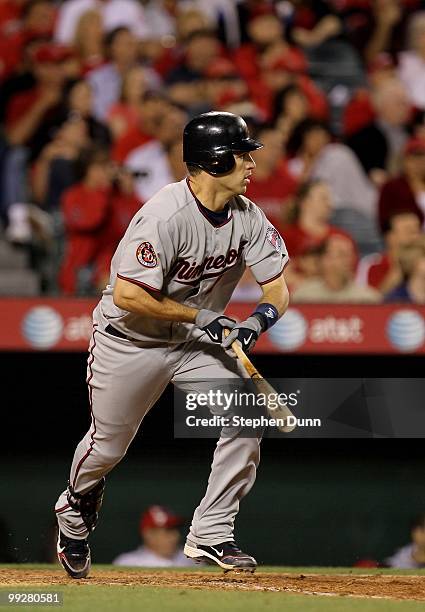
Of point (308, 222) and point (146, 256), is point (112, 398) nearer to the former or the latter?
point (146, 256)

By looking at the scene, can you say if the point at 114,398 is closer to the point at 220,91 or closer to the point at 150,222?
the point at 150,222

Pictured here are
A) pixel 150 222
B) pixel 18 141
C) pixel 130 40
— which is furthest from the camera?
pixel 130 40

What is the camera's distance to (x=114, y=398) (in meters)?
4.61

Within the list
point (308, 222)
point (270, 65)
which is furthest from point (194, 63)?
point (308, 222)

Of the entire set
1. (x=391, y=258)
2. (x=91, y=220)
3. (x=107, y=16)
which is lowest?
(x=391, y=258)

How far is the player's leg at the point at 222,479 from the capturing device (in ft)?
15.1

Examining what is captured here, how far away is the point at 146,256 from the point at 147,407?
691mm

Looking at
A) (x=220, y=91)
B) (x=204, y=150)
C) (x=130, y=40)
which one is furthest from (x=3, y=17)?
(x=204, y=150)

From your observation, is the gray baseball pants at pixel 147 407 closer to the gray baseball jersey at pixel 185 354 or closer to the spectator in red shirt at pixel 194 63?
the gray baseball jersey at pixel 185 354

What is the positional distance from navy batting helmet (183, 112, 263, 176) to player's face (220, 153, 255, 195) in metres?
0.03

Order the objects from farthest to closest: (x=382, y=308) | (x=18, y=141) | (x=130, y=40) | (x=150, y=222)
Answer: (x=130, y=40), (x=18, y=141), (x=382, y=308), (x=150, y=222)

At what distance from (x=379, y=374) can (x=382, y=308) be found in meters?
0.54

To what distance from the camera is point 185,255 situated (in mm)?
4512

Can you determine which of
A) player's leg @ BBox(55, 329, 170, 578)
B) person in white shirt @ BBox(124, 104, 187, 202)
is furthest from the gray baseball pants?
person in white shirt @ BBox(124, 104, 187, 202)
